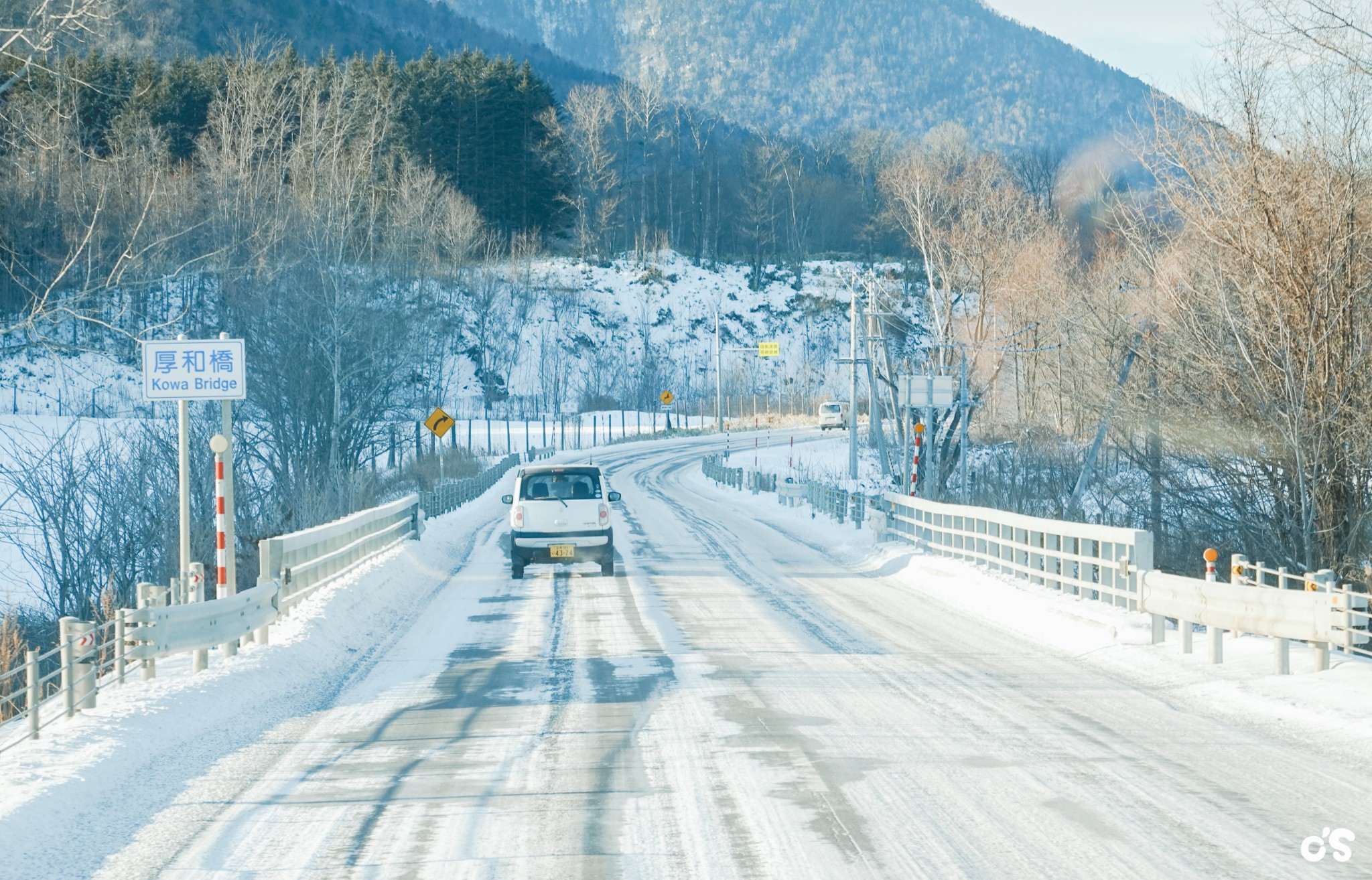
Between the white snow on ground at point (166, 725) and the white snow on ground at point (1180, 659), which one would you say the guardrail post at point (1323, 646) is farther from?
the white snow on ground at point (166, 725)

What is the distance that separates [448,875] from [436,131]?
92.1 meters

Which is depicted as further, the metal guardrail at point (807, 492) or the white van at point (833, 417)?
the white van at point (833, 417)

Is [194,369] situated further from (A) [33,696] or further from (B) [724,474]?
(B) [724,474]

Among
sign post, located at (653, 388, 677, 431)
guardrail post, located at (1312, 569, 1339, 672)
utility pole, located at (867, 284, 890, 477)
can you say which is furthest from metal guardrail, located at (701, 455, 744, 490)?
guardrail post, located at (1312, 569, 1339, 672)

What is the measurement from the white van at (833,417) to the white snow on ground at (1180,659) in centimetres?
6406

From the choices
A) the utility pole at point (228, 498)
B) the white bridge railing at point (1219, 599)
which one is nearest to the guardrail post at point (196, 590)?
the utility pole at point (228, 498)

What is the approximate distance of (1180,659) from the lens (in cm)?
1174

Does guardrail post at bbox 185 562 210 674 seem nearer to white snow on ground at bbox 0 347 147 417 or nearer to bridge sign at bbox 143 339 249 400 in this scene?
bridge sign at bbox 143 339 249 400

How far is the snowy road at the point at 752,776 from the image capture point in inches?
233

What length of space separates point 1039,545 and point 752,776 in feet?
44.6

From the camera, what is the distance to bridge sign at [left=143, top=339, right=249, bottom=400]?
12219mm

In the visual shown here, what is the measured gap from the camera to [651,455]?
234ft

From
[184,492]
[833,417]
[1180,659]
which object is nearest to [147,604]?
[184,492]

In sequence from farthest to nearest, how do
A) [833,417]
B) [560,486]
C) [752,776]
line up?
[833,417] → [560,486] → [752,776]
